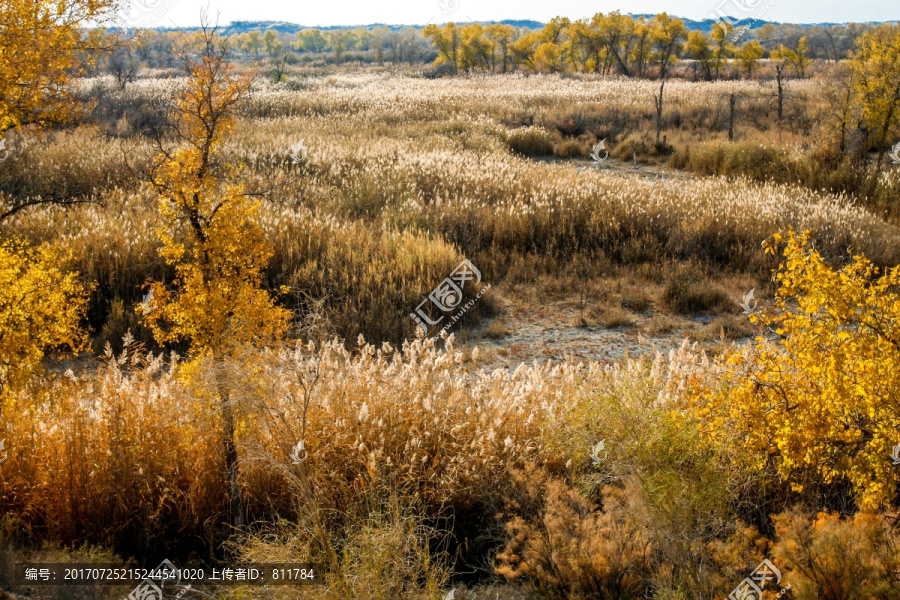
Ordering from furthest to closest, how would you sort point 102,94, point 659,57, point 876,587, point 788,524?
point 659,57 < point 102,94 < point 788,524 < point 876,587

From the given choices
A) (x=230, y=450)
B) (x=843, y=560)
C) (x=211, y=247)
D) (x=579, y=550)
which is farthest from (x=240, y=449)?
(x=843, y=560)

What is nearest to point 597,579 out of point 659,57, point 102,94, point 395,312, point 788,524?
point 788,524

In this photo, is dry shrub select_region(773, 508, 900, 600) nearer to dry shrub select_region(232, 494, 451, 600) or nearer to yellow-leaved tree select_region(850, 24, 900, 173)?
dry shrub select_region(232, 494, 451, 600)

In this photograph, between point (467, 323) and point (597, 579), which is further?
point (467, 323)

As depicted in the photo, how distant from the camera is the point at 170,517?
379 centimetres

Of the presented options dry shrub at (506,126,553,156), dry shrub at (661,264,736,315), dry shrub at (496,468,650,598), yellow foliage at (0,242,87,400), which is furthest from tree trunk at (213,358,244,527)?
dry shrub at (506,126,553,156)

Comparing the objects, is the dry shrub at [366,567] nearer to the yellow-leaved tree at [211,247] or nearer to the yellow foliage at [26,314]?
the yellow-leaved tree at [211,247]

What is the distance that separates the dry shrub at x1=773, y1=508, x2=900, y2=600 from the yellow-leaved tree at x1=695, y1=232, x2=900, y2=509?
21 centimetres

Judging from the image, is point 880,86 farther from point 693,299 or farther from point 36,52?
point 36,52

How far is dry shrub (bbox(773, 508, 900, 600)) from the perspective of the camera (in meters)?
2.70

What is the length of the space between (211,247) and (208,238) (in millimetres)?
56

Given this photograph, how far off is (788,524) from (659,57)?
7123cm

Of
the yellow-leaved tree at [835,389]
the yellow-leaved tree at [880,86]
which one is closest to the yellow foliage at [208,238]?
the yellow-leaved tree at [835,389]

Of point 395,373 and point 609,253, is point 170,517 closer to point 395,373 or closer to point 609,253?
point 395,373
